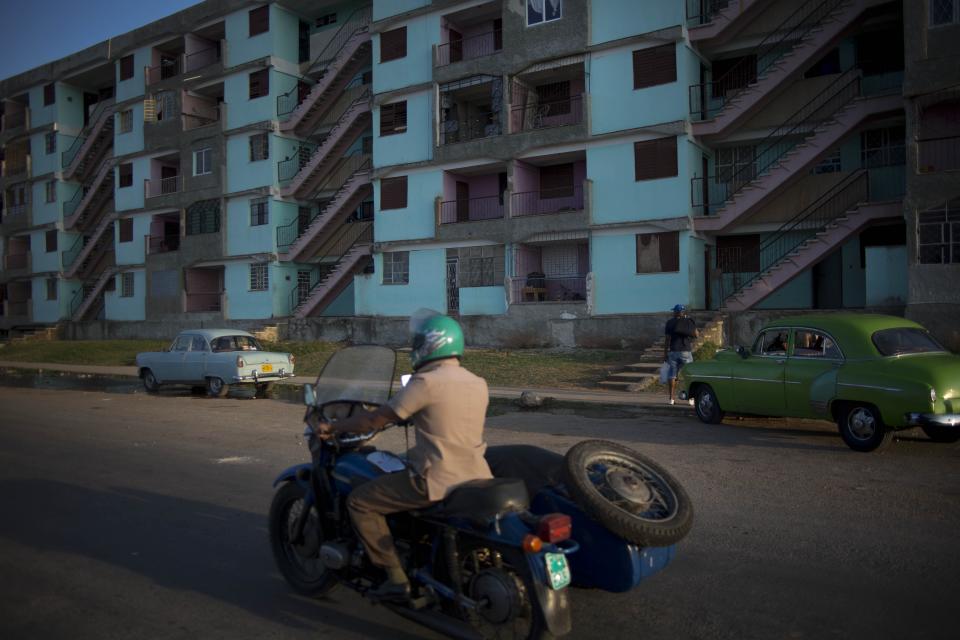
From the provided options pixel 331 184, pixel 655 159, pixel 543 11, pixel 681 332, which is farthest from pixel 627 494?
pixel 331 184

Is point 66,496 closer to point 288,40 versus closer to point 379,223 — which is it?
point 379,223

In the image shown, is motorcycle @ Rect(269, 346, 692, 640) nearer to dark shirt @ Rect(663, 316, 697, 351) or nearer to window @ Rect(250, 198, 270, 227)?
dark shirt @ Rect(663, 316, 697, 351)

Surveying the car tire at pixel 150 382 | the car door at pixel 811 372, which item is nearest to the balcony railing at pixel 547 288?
the car tire at pixel 150 382

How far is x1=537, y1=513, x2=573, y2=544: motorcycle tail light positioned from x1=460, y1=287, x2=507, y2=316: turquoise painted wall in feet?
79.9

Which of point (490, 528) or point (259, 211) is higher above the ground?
point (259, 211)

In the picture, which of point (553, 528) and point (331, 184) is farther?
point (331, 184)

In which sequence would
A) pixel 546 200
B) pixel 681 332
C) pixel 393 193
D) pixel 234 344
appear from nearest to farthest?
pixel 681 332, pixel 234 344, pixel 546 200, pixel 393 193

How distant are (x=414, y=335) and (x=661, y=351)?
721 inches

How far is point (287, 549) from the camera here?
5129 mm

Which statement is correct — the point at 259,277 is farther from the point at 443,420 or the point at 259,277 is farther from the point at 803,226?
the point at 443,420

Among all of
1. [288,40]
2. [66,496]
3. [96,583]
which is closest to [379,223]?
[288,40]

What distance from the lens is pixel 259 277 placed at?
36.8 metres

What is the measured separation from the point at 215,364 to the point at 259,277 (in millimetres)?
19106

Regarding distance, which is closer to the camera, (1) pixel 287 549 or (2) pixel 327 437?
(2) pixel 327 437
